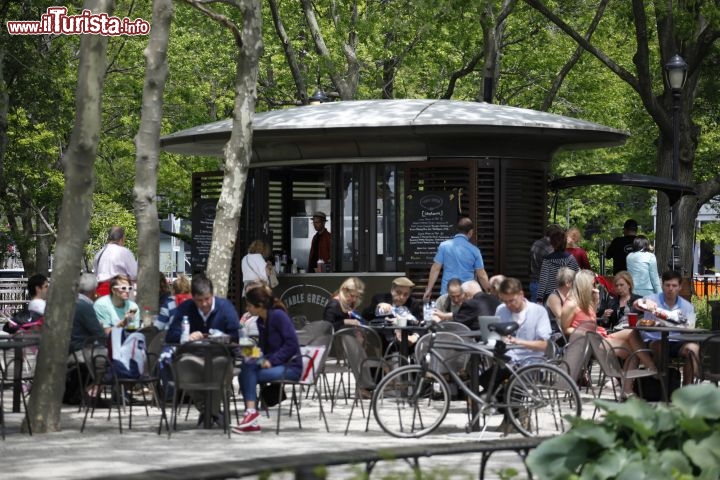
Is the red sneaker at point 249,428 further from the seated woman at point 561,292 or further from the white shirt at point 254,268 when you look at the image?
the white shirt at point 254,268

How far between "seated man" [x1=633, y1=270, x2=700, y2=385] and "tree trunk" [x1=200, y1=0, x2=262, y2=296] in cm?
504

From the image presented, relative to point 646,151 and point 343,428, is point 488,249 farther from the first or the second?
point 646,151

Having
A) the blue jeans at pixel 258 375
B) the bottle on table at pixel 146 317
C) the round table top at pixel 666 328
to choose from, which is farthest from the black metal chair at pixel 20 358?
the round table top at pixel 666 328

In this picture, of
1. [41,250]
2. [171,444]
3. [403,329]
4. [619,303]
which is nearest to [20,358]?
[171,444]

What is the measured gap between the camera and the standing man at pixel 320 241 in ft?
71.2

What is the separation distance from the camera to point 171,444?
11836 mm

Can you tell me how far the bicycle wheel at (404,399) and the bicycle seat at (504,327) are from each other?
577 millimetres

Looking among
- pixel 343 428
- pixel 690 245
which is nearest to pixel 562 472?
pixel 343 428

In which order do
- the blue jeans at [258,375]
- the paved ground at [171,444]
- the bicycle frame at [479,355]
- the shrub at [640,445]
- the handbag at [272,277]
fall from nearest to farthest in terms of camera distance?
the shrub at [640,445]
the paved ground at [171,444]
the bicycle frame at [479,355]
the blue jeans at [258,375]
the handbag at [272,277]

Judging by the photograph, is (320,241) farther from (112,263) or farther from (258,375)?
(258,375)

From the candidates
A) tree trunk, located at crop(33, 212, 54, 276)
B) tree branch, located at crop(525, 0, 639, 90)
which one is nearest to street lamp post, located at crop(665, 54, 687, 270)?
tree branch, located at crop(525, 0, 639, 90)

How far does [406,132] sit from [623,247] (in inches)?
154

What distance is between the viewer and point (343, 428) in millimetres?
13070

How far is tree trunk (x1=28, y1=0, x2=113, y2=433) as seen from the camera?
42.2 feet
